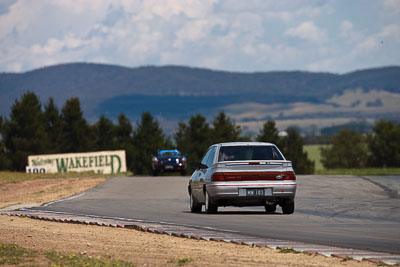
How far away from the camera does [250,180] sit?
731 inches

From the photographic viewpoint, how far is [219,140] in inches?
4368

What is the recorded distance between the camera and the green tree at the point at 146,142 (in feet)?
348

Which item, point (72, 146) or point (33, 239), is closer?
point (33, 239)

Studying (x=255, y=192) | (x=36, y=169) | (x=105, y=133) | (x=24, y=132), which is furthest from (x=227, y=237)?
(x=105, y=133)

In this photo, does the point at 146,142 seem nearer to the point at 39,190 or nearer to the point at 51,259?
the point at 39,190

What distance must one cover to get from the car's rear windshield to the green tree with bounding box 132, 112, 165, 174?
86.1m

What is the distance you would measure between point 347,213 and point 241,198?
9.35 feet

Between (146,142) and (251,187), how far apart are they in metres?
88.7

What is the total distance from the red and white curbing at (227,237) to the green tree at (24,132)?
80.8 m

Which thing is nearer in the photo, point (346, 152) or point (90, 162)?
point (90, 162)

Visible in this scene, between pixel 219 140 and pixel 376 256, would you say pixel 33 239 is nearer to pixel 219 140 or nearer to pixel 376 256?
pixel 376 256

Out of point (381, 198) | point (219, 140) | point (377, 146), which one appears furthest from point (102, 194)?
point (377, 146)

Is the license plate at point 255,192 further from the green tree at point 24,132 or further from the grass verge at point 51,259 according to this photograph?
the green tree at point 24,132

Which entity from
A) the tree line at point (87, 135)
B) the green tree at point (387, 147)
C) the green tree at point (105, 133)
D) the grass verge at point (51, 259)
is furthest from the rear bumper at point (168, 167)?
the green tree at point (387, 147)
